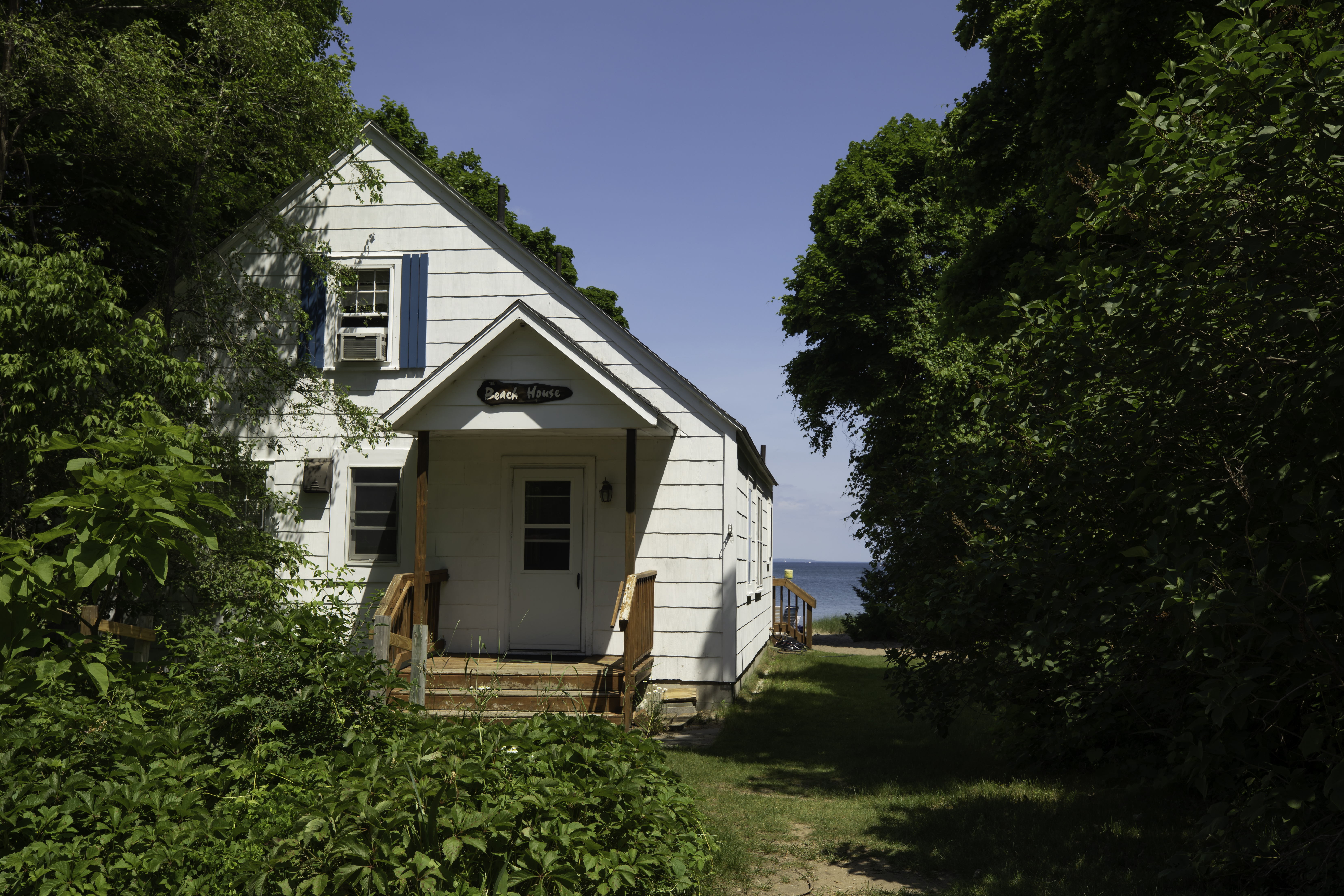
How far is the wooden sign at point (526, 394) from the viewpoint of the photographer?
1048 centimetres

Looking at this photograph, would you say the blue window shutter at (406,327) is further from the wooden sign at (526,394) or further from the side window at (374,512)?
the wooden sign at (526,394)

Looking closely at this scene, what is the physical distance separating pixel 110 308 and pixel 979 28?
1081cm

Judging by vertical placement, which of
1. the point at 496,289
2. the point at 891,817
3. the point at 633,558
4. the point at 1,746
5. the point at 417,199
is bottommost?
the point at 891,817

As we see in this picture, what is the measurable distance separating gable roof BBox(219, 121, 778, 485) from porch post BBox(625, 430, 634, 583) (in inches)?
46.7

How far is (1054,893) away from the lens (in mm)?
4844

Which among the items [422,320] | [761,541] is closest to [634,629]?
[422,320]

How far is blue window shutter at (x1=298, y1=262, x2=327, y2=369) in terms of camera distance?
Result: 1206 cm

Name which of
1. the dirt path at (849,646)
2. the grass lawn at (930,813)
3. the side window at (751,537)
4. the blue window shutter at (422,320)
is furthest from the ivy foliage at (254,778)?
the dirt path at (849,646)

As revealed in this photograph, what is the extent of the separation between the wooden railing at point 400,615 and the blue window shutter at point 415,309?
2.89 m

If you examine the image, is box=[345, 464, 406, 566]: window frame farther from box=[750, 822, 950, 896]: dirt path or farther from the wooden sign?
box=[750, 822, 950, 896]: dirt path

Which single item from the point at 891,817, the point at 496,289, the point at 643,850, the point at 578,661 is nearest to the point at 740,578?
the point at 578,661

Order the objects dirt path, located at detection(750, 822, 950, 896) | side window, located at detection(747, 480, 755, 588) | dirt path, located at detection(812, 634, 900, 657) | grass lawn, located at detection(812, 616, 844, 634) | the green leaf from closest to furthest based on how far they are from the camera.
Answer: the green leaf, dirt path, located at detection(750, 822, 950, 896), side window, located at detection(747, 480, 755, 588), dirt path, located at detection(812, 634, 900, 657), grass lawn, located at detection(812, 616, 844, 634)

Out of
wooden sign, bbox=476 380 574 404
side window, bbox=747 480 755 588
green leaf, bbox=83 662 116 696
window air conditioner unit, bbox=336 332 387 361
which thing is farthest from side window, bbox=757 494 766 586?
green leaf, bbox=83 662 116 696

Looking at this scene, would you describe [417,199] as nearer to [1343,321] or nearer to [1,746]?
[1,746]
